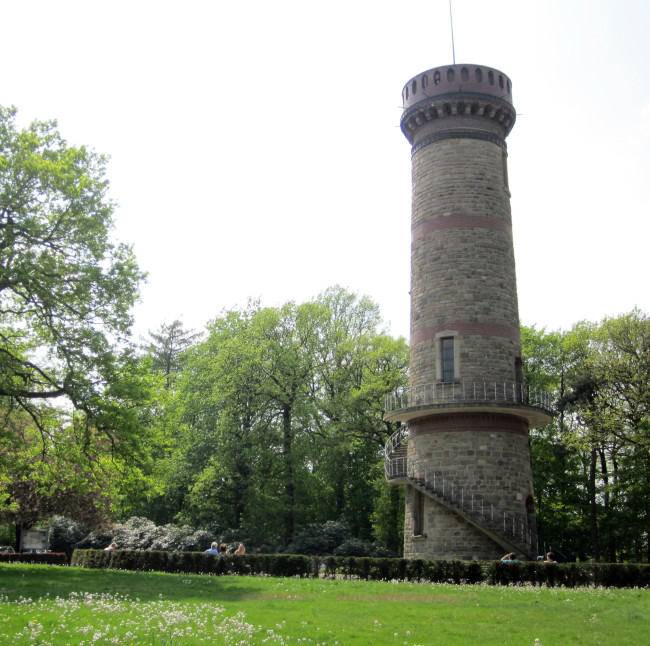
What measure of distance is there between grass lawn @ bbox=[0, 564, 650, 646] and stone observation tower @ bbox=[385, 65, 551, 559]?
22.0ft

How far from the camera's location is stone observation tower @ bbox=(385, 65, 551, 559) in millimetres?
24156

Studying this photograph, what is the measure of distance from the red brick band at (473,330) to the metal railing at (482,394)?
1.80 meters

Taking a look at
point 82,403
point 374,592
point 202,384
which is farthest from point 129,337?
point 202,384

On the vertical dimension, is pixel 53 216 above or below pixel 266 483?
above

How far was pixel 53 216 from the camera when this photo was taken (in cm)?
2105

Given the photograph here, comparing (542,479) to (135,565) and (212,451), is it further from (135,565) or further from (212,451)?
(135,565)

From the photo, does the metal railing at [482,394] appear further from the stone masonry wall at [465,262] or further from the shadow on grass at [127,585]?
the shadow on grass at [127,585]

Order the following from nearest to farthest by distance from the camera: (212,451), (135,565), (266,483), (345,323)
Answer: (135,565)
(266,483)
(212,451)
(345,323)

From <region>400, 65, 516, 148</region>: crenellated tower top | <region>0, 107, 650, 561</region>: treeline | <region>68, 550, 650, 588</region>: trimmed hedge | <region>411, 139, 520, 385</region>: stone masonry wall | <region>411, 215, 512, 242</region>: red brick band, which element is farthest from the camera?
<region>400, 65, 516, 148</region>: crenellated tower top

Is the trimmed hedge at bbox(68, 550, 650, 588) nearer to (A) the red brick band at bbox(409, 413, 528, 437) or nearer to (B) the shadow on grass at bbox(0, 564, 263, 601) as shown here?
(B) the shadow on grass at bbox(0, 564, 263, 601)

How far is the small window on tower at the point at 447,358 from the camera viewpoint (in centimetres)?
2555

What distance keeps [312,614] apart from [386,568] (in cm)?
800

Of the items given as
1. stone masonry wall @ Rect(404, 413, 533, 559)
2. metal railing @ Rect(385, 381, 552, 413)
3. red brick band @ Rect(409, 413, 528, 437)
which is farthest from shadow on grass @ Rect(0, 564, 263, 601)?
metal railing @ Rect(385, 381, 552, 413)

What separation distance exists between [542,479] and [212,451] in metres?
18.5
